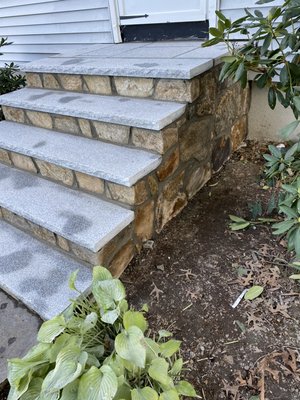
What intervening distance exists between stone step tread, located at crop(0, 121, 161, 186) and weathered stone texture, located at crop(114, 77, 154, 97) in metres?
0.38

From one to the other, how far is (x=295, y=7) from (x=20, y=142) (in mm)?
1705

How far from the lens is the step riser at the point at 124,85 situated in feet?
6.12

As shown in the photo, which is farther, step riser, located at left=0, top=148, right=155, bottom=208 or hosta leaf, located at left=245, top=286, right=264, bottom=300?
step riser, located at left=0, top=148, right=155, bottom=208

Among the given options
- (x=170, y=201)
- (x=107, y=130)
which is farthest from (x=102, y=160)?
(x=170, y=201)

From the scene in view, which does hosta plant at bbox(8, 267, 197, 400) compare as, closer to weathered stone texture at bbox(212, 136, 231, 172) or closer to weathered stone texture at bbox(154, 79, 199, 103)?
weathered stone texture at bbox(154, 79, 199, 103)

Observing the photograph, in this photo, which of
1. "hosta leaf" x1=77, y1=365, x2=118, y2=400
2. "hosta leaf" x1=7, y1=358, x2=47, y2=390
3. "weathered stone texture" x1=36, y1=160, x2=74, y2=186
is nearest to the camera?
"hosta leaf" x1=77, y1=365, x2=118, y2=400

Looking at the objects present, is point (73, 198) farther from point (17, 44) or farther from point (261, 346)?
point (17, 44)

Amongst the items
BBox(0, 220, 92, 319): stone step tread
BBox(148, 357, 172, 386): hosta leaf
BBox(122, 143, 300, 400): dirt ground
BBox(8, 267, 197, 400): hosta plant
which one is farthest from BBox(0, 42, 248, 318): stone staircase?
BBox(148, 357, 172, 386): hosta leaf

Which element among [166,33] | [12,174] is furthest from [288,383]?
[166,33]

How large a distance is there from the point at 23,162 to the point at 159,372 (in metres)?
1.72

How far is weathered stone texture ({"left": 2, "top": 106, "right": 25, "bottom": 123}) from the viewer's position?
8.07ft

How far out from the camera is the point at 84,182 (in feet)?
6.15

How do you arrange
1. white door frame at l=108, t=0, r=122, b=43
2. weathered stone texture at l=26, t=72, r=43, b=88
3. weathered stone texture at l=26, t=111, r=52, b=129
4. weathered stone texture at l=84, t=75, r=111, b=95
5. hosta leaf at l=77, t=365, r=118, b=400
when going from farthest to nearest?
white door frame at l=108, t=0, r=122, b=43 < weathered stone texture at l=26, t=72, r=43, b=88 < weathered stone texture at l=26, t=111, r=52, b=129 < weathered stone texture at l=84, t=75, r=111, b=95 < hosta leaf at l=77, t=365, r=118, b=400

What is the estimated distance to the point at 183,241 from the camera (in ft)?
6.05
